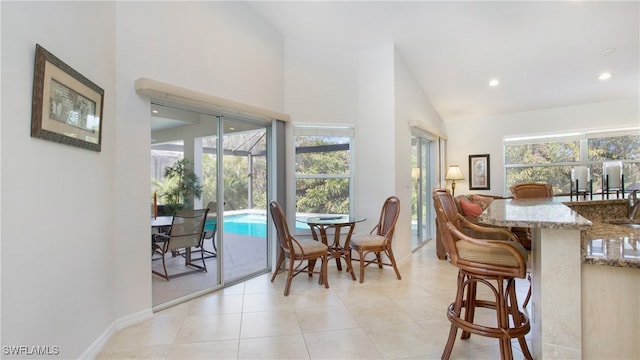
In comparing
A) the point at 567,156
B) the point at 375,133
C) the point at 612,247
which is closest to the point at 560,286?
the point at 612,247

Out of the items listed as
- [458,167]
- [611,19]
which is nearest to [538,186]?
[611,19]

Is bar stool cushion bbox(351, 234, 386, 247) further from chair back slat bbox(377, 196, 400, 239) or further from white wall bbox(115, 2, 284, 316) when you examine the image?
white wall bbox(115, 2, 284, 316)

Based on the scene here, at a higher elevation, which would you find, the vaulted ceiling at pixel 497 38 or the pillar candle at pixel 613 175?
the vaulted ceiling at pixel 497 38

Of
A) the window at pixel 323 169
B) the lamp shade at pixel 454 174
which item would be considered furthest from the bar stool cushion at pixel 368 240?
the lamp shade at pixel 454 174

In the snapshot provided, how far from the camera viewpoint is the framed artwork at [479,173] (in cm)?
632

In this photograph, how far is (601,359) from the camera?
4.06ft

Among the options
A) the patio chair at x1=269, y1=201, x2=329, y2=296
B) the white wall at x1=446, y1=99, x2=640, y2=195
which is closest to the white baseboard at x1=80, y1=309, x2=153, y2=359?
the patio chair at x1=269, y1=201, x2=329, y2=296

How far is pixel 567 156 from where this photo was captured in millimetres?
A: 5656

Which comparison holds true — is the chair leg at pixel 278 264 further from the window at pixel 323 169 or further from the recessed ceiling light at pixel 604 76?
the recessed ceiling light at pixel 604 76

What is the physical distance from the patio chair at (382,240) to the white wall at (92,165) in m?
2.25

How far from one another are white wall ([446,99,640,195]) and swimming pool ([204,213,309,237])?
4.29 m

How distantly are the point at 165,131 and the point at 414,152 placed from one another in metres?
4.00

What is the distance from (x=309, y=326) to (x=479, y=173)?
5370 mm

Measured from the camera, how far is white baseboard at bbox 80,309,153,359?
2078 millimetres
